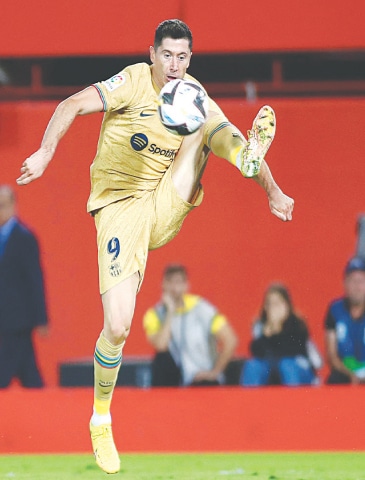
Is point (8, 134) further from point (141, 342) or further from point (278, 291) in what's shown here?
point (278, 291)

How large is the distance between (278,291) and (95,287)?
1.81 m

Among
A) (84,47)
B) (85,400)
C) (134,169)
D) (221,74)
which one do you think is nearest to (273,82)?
(221,74)

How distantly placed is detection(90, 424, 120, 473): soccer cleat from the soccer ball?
1607 mm

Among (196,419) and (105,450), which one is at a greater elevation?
(105,450)

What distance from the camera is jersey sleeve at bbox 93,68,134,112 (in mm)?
5691

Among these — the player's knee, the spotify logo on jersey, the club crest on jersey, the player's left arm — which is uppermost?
the club crest on jersey

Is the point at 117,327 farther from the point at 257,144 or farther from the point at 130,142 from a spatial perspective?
the point at 257,144

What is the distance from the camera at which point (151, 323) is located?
8.97 meters

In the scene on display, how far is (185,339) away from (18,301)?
4.19 ft

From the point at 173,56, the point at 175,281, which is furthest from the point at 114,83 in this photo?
the point at 175,281

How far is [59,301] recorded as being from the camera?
968 cm

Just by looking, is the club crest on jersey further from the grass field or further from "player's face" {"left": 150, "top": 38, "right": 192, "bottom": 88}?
the grass field

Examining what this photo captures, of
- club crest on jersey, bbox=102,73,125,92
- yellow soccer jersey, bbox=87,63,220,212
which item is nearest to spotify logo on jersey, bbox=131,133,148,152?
yellow soccer jersey, bbox=87,63,220,212

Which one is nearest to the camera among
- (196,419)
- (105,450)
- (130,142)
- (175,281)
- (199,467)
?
(130,142)
